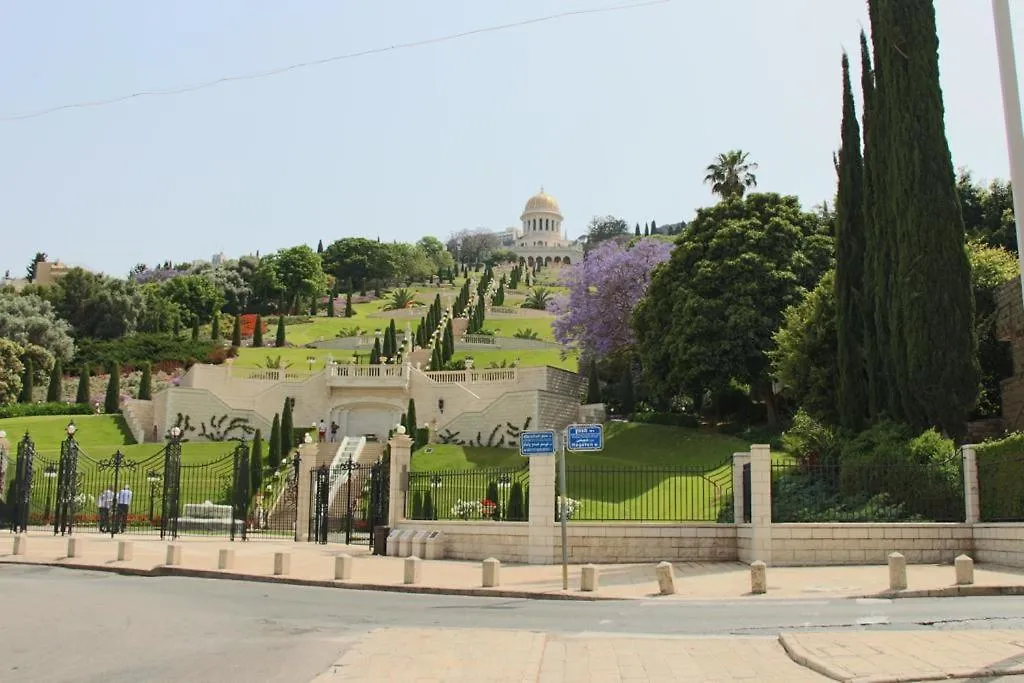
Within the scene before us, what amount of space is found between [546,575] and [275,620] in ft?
24.0

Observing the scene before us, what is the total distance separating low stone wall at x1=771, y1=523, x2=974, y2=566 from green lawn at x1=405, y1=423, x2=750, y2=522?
8554 mm

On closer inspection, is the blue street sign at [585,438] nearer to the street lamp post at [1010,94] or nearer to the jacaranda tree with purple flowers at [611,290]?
the street lamp post at [1010,94]

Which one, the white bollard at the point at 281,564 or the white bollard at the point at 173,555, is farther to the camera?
the white bollard at the point at 173,555

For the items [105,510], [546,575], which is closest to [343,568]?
[546,575]

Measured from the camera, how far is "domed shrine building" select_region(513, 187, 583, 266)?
17225 centimetres

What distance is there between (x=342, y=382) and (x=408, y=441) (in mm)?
31640

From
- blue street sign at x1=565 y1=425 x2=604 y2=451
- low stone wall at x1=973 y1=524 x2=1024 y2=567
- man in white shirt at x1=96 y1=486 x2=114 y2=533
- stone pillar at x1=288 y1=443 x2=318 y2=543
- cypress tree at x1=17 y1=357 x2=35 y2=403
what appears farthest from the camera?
cypress tree at x1=17 y1=357 x2=35 y2=403

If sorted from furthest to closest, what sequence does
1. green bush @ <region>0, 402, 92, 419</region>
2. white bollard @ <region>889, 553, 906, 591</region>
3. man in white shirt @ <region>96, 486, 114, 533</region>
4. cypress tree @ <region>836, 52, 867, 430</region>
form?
green bush @ <region>0, 402, 92, 419</region>, man in white shirt @ <region>96, 486, 114, 533</region>, cypress tree @ <region>836, 52, 867, 430</region>, white bollard @ <region>889, 553, 906, 591</region>

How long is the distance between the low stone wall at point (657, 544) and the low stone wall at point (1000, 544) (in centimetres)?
480

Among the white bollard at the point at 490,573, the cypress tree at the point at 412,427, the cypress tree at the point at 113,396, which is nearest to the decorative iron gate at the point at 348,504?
the cypress tree at the point at 412,427

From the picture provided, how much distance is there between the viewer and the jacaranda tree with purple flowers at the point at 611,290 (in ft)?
181

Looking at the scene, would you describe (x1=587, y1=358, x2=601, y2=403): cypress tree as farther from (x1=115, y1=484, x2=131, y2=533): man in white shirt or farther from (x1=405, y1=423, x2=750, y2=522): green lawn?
(x1=115, y1=484, x2=131, y2=533): man in white shirt

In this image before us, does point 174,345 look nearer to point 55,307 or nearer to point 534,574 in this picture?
point 55,307

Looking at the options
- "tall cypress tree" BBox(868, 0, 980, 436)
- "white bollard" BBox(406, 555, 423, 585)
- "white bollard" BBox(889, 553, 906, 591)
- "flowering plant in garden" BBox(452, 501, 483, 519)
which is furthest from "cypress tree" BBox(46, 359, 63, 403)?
"white bollard" BBox(889, 553, 906, 591)
